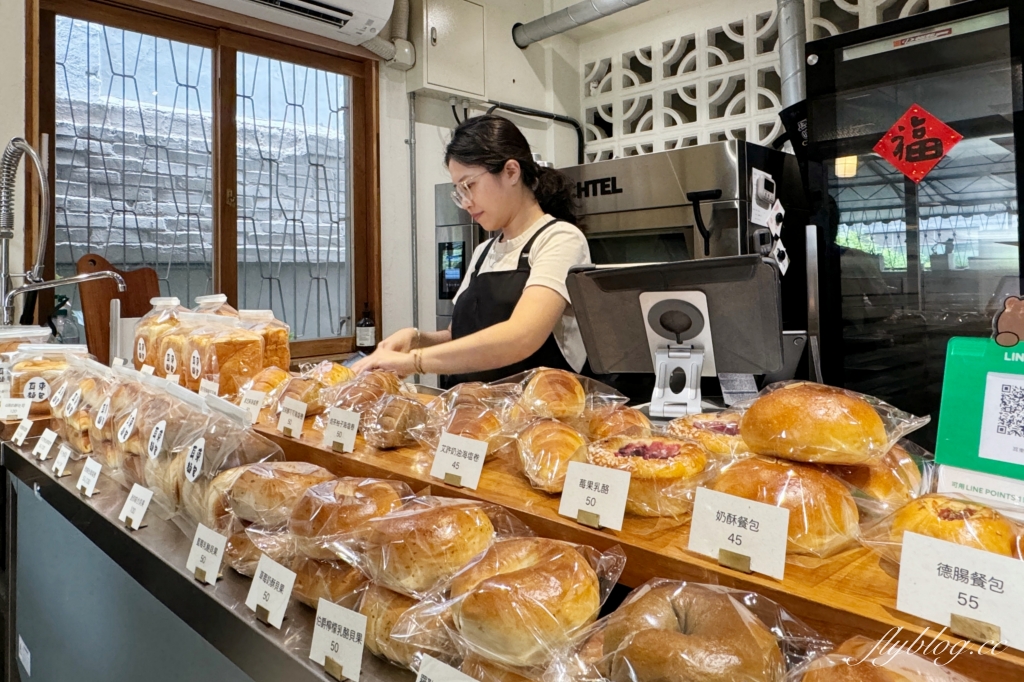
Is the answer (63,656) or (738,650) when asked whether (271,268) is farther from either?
(738,650)

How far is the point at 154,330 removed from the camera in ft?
5.88

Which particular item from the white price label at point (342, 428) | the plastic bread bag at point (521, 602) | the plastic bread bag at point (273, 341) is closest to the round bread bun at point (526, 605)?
the plastic bread bag at point (521, 602)

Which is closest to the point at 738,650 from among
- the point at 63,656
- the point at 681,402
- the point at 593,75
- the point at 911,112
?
the point at 681,402

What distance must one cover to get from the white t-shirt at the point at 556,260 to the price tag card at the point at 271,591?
1.20 m

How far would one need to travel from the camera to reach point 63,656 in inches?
59.7

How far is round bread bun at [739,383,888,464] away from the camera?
726mm

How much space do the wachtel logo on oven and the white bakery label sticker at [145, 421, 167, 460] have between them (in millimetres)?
2078

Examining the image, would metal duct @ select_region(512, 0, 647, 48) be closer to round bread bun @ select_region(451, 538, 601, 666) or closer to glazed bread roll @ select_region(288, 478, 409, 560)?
glazed bread roll @ select_region(288, 478, 409, 560)

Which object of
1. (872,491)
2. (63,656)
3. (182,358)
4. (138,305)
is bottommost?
(63,656)

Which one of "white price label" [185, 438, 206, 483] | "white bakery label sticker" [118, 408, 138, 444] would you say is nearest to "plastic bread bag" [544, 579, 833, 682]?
"white price label" [185, 438, 206, 483]

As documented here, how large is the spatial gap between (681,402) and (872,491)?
475 millimetres

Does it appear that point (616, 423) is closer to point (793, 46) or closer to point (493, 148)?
point (493, 148)

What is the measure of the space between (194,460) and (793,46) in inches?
122

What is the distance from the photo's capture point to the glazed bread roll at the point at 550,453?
0.86 meters
